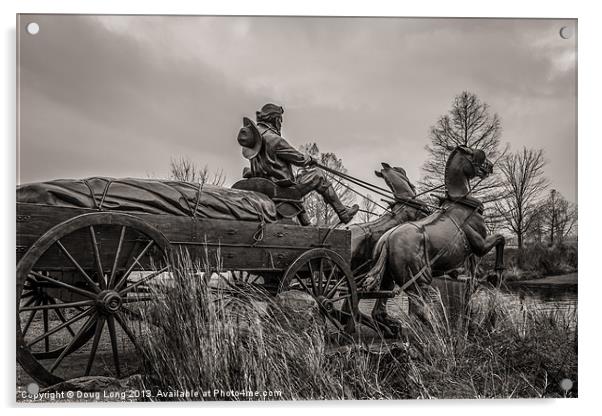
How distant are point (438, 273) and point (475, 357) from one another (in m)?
1.13

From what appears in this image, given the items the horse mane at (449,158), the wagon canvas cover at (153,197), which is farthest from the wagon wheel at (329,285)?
the horse mane at (449,158)

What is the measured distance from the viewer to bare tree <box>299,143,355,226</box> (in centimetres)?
581

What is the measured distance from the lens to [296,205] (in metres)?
5.64

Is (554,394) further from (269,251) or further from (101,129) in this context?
(101,129)

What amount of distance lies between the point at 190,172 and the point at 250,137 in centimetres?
62

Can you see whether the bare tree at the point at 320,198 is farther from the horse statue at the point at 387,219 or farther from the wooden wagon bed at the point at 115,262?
the wooden wagon bed at the point at 115,262

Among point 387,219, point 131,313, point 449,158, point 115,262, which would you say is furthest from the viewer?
point 387,219

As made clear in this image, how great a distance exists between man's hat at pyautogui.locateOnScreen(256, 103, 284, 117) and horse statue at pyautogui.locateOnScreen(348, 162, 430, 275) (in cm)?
114

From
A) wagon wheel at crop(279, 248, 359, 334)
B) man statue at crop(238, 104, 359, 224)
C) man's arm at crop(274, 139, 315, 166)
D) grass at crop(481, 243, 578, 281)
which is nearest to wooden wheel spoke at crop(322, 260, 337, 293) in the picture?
wagon wheel at crop(279, 248, 359, 334)

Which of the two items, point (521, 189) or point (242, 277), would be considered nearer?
point (242, 277)

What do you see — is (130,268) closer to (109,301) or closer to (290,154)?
(109,301)
